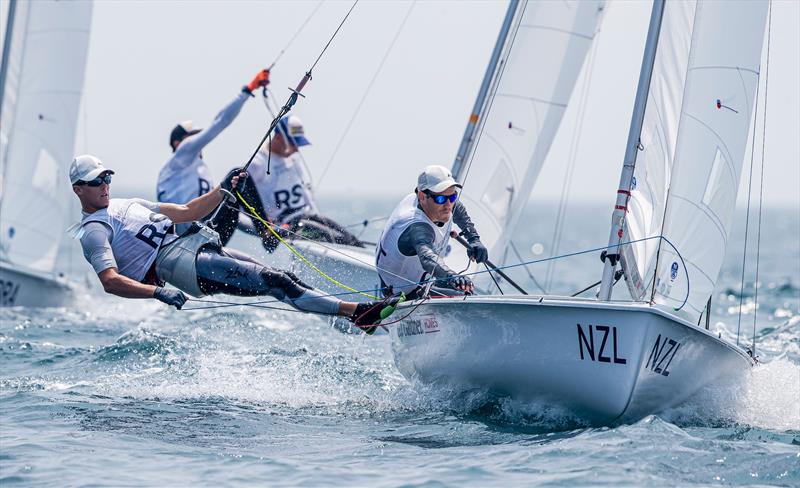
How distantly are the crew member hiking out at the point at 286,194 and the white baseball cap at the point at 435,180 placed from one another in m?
3.21

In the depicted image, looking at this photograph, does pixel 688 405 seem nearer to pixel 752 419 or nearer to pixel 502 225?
pixel 752 419

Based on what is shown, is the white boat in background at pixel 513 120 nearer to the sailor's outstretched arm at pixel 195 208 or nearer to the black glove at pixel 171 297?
the sailor's outstretched arm at pixel 195 208

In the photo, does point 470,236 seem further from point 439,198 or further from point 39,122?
point 39,122

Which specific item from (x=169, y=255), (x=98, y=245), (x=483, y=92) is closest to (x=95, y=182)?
(x=98, y=245)

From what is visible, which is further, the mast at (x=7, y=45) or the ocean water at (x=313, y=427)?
the mast at (x=7, y=45)

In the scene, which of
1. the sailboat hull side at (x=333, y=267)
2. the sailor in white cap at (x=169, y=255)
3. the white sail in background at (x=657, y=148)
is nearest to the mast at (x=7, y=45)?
the sailboat hull side at (x=333, y=267)

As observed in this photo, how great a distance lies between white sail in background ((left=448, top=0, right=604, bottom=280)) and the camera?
945 cm

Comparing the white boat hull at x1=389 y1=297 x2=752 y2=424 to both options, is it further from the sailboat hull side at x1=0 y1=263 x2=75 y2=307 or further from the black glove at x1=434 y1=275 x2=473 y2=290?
the sailboat hull side at x1=0 y1=263 x2=75 y2=307

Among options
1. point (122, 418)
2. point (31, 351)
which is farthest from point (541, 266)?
point (122, 418)

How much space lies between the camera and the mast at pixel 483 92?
917 centimetres

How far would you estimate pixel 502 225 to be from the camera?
32.2ft

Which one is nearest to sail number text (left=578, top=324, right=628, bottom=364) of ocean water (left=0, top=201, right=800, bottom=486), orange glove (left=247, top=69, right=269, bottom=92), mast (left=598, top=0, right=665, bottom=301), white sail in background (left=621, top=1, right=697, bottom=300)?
mast (left=598, top=0, right=665, bottom=301)

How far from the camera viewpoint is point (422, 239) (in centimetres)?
651

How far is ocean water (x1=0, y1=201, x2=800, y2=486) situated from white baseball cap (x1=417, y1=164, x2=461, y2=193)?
3.80ft
